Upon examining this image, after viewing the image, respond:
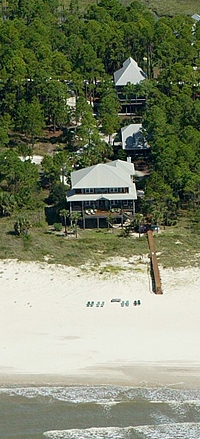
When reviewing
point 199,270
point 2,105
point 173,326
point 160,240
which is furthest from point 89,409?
point 2,105

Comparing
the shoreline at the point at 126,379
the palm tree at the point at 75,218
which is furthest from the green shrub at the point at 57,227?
the shoreline at the point at 126,379

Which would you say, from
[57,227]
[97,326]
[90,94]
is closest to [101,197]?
[57,227]

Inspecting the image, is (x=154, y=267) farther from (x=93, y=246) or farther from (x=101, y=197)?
(x=101, y=197)

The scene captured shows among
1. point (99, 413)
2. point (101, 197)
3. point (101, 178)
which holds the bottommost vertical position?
point (99, 413)

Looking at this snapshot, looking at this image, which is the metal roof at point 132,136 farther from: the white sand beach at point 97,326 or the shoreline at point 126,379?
the shoreline at point 126,379

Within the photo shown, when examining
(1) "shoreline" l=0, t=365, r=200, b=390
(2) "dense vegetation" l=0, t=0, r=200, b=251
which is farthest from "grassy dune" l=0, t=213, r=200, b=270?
(1) "shoreline" l=0, t=365, r=200, b=390

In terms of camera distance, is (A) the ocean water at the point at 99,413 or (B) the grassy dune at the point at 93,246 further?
(B) the grassy dune at the point at 93,246

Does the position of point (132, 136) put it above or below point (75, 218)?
above
